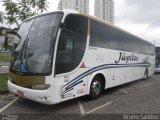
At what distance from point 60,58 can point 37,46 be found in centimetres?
85

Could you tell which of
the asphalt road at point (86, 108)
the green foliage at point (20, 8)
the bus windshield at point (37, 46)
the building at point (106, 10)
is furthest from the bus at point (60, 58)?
the building at point (106, 10)

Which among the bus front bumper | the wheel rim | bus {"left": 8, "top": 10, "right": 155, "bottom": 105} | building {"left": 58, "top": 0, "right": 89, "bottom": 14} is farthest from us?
building {"left": 58, "top": 0, "right": 89, "bottom": 14}

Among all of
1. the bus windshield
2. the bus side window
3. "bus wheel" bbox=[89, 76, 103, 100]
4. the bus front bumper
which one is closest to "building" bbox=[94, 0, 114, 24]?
"bus wheel" bbox=[89, 76, 103, 100]

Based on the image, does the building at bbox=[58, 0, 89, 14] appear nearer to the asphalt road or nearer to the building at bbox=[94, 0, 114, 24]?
the building at bbox=[94, 0, 114, 24]

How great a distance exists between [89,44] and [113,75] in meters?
2.56

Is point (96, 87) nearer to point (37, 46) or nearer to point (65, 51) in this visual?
point (65, 51)

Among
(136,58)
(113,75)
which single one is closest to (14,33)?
(113,75)

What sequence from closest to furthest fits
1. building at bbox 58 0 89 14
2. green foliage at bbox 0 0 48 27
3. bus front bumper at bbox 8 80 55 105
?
bus front bumper at bbox 8 80 55 105
green foliage at bbox 0 0 48 27
building at bbox 58 0 89 14

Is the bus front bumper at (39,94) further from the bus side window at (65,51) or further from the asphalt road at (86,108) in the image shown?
the bus side window at (65,51)

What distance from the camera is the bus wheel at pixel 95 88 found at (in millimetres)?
8539

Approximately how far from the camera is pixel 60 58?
6.84m

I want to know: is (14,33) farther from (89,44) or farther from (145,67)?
(145,67)

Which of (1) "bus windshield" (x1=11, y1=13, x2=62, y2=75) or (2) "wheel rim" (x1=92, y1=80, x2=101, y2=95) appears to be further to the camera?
(2) "wheel rim" (x1=92, y1=80, x2=101, y2=95)

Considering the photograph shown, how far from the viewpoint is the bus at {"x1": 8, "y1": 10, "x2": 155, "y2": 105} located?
21.8 ft
